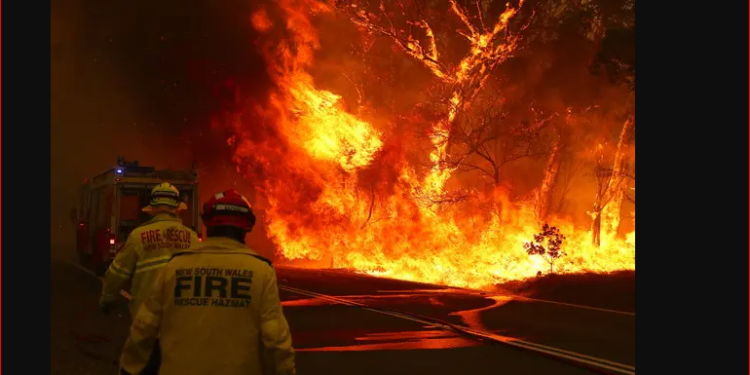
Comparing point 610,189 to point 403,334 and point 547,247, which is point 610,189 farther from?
point 403,334

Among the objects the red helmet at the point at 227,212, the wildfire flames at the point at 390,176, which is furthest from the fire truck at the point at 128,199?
the red helmet at the point at 227,212

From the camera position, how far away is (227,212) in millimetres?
4559

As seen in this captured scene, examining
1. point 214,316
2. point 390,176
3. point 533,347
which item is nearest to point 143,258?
point 214,316

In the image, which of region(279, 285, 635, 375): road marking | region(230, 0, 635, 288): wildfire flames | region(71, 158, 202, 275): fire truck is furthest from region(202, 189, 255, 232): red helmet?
region(230, 0, 635, 288): wildfire flames

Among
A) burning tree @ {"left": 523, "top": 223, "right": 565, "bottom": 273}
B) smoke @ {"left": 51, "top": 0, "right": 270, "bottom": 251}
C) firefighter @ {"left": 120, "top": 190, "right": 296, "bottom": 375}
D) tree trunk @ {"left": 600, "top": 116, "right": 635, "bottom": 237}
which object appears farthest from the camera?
smoke @ {"left": 51, "top": 0, "right": 270, "bottom": 251}

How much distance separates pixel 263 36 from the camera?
2992 cm

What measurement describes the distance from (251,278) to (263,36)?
26.3m

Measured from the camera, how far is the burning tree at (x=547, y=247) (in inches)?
919

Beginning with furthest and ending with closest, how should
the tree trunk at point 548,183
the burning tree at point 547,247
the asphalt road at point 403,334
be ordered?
the tree trunk at point 548,183 → the burning tree at point 547,247 → the asphalt road at point 403,334

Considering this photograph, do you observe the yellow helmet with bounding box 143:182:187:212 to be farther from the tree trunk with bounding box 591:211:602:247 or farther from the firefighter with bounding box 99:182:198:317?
the tree trunk with bounding box 591:211:602:247

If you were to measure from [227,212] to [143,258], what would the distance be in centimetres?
298

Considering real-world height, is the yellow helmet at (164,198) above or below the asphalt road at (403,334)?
above

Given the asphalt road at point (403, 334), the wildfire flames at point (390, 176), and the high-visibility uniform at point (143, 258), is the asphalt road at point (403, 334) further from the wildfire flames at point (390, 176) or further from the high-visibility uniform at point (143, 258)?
the wildfire flames at point (390, 176)

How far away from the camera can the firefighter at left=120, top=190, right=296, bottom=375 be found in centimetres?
446
